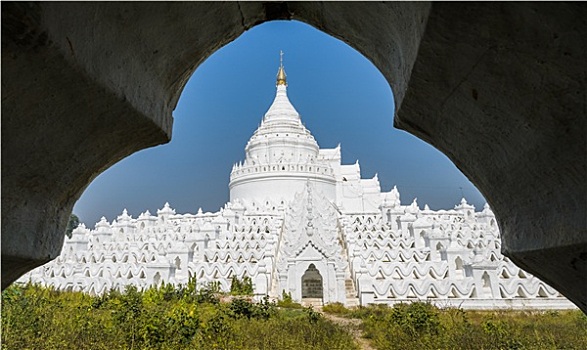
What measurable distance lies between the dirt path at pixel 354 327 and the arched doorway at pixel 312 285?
3.55 metres

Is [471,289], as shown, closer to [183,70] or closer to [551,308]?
[551,308]

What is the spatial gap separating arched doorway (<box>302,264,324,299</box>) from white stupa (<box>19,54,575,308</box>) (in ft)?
0.15

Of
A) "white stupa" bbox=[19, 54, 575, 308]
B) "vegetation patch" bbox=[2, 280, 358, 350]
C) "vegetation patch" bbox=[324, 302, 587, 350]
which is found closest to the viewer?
"vegetation patch" bbox=[2, 280, 358, 350]

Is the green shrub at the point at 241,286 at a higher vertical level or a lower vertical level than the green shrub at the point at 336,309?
higher

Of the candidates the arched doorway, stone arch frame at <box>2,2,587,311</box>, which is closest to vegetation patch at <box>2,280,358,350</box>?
stone arch frame at <box>2,2,587,311</box>

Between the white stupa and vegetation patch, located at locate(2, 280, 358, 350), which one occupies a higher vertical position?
the white stupa

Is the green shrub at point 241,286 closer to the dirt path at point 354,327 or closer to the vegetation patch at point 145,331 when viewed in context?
the dirt path at point 354,327

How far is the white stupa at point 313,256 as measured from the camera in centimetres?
1491

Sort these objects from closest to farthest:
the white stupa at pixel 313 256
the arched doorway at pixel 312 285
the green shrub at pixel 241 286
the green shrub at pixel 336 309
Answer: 1. the green shrub at pixel 336 309
2. the white stupa at pixel 313 256
3. the green shrub at pixel 241 286
4. the arched doorway at pixel 312 285

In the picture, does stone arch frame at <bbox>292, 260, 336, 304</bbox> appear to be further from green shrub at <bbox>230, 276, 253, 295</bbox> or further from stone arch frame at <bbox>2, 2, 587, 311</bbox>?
stone arch frame at <bbox>2, 2, 587, 311</bbox>

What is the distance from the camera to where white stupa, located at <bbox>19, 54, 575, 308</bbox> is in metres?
14.9

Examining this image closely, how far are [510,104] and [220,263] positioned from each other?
56.5 feet

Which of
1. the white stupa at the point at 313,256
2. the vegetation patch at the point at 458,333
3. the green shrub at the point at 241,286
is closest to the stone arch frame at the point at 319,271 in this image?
the white stupa at the point at 313,256

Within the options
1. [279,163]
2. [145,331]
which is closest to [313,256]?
[145,331]
